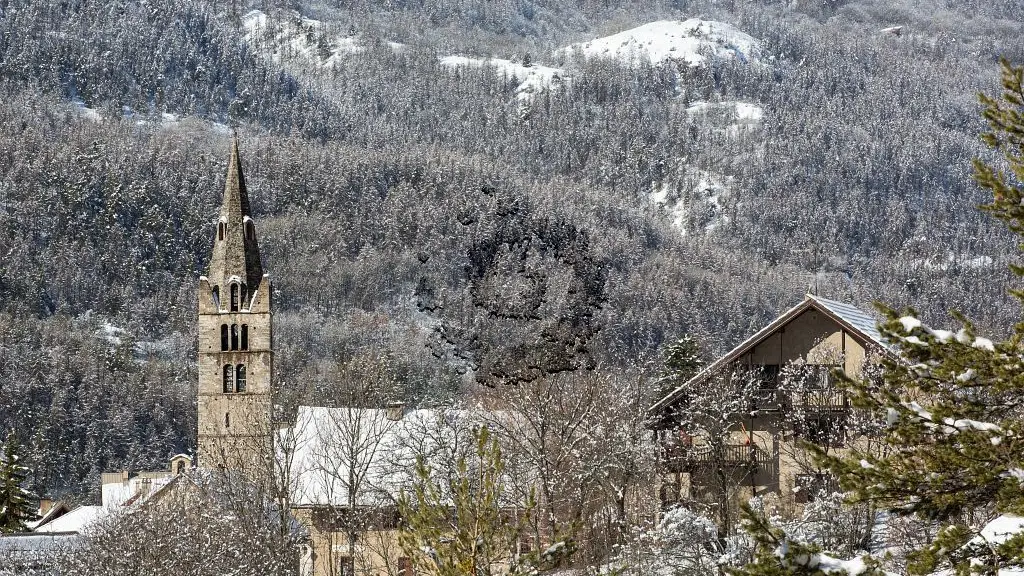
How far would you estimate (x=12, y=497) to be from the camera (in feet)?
261

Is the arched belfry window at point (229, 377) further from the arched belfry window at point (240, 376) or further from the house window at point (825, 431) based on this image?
the house window at point (825, 431)

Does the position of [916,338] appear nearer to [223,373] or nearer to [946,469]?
[946,469]

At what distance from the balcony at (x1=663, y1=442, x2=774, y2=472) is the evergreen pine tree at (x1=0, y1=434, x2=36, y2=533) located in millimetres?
43924

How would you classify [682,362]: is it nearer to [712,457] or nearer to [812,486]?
[812,486]

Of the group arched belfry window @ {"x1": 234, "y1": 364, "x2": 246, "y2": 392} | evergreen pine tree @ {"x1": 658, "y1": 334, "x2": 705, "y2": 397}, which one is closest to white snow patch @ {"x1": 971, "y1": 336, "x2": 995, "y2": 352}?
evergreen pine tree @ {"x1": 658, "y1": 334, "x2": 705, "y2": 397}

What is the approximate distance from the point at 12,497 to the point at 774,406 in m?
47.8

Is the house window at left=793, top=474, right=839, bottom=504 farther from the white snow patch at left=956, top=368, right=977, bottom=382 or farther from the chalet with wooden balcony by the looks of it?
the white snow patch at left=956, top=368, right=977, bottom=382

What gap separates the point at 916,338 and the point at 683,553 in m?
19.9

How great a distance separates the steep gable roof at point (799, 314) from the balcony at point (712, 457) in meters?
1.88

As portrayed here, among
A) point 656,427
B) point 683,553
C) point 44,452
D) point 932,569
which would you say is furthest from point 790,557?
point 44,452

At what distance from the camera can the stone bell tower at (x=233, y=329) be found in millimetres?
91250

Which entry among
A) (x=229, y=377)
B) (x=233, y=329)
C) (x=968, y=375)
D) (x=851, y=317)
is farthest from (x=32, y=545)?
(x=968, y=375)

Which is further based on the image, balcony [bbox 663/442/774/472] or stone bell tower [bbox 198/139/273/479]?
stone bell tower [bbox 198/139/273/479]

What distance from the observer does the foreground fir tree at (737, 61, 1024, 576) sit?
1388 centimetres
